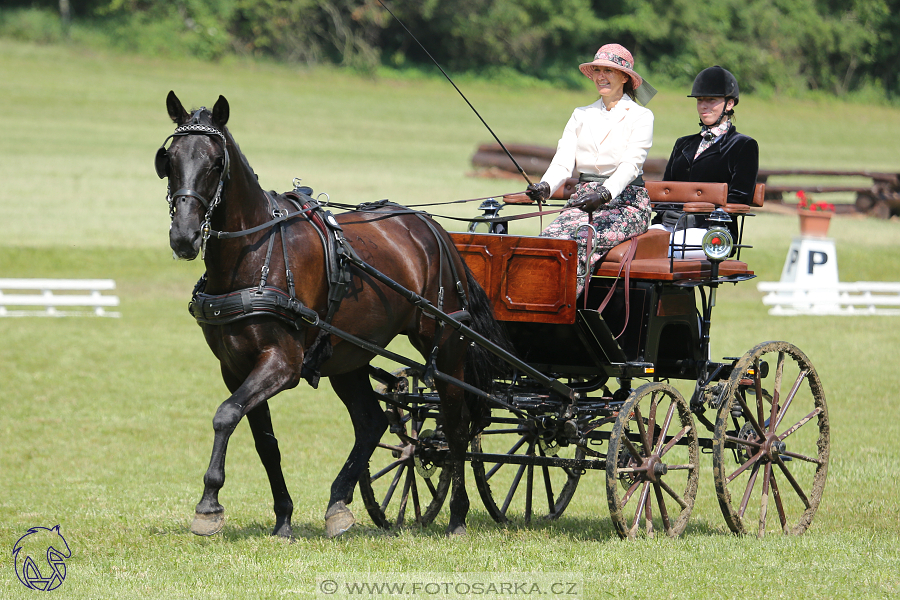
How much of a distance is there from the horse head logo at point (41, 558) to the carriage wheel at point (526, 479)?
256 cm

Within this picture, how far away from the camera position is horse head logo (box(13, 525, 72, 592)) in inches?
222

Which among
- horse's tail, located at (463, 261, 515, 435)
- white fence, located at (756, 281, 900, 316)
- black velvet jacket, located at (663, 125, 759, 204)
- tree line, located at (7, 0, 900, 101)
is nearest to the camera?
horse's tail, located at (463, 261, 515, 435)

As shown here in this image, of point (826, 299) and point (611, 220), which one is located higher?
point (611, 220)

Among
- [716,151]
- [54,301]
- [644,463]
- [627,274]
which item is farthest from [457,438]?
[54,301]

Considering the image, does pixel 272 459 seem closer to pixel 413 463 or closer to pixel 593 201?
pixel 413 463

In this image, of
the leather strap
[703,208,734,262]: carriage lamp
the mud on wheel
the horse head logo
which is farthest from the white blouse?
the horse head logo

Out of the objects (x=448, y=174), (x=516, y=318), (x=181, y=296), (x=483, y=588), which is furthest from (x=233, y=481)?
(x=448, y=174)

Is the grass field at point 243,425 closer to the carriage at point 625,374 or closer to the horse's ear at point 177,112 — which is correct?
the carriage at point 625,374

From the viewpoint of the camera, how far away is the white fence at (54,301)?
57.6ft

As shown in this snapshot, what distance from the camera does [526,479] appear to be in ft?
30.6

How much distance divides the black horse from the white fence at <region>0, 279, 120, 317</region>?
11787 mm

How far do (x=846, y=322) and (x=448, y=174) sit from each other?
53.4 ft

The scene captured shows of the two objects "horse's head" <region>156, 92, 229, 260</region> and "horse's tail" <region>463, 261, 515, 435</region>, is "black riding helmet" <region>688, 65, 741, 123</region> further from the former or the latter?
"horse's head" <region>156, 92, 229, 260</region>

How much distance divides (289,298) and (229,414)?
0.69 m
